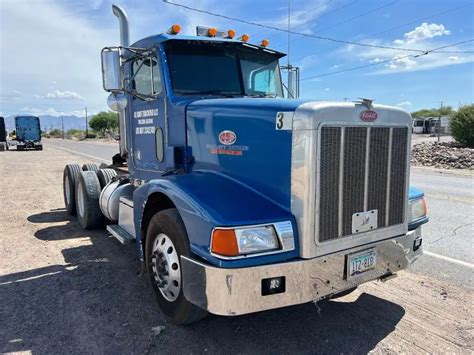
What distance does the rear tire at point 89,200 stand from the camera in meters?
6.43

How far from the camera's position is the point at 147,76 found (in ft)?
15.1

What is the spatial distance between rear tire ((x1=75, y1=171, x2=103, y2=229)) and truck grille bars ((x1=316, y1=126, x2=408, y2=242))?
14.9 feet

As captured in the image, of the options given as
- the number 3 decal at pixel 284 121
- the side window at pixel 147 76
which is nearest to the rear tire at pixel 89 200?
the side window at pixel 147 76

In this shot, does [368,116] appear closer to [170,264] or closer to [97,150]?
[170,264]

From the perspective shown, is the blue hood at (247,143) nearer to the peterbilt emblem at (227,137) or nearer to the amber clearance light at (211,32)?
the peterbilt emblem at (227,137)

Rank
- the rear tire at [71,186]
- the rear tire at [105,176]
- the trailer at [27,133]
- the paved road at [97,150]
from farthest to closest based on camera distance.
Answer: the trailer at [27,133] < the paved road at [97,150] < the rear tire at [71,186] < the rear tire at [105,176]

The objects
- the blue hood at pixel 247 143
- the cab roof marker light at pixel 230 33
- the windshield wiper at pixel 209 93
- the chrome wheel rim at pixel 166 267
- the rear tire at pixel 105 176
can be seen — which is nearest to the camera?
the blue hood at pixel 247 143

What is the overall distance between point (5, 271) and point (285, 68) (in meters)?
4.21

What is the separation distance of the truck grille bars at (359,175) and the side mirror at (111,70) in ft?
8.17

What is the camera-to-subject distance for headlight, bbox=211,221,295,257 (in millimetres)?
2725

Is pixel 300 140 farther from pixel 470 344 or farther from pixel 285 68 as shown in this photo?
pixel 285 68

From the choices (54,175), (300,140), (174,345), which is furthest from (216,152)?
(54,175)

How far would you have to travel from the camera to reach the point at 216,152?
365 centimetres

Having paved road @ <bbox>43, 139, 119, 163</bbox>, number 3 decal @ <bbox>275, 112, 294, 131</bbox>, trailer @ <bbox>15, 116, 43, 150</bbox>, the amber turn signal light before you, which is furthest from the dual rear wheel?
trailer @ <bbox>15, 116, 43, 150</bbox>
